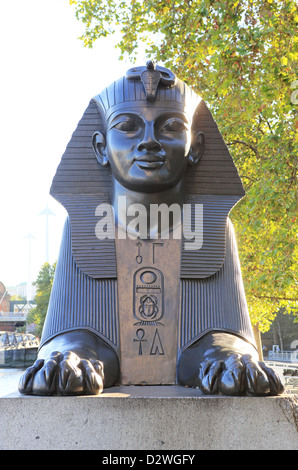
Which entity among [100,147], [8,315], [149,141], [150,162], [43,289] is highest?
[8,315]

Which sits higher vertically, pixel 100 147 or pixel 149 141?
pixel 100 147

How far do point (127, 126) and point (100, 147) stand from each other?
1.03ft

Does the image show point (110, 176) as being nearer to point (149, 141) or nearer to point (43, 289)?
point (149, 141)

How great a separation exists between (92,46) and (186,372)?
10723 millimetres

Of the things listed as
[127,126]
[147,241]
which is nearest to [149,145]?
[127,126]

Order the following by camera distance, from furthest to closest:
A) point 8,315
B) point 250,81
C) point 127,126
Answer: point 8,315
point 250,81
point 127,126

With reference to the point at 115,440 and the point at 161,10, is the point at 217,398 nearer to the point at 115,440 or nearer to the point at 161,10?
the point at 115,440

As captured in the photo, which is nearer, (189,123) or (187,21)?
(189,123)

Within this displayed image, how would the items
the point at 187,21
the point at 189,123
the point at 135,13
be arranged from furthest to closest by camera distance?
the point at 135,13 → the point at 187,21 → the point at 189,123

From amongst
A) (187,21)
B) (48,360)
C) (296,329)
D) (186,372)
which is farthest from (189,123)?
(296,329)

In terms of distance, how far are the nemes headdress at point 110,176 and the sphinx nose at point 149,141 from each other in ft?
0.62

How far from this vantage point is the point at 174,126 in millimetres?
3354

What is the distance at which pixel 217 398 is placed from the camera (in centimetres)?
239

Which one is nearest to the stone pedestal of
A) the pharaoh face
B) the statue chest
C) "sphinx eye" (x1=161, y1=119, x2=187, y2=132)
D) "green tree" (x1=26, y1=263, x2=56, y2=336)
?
the statue chest
